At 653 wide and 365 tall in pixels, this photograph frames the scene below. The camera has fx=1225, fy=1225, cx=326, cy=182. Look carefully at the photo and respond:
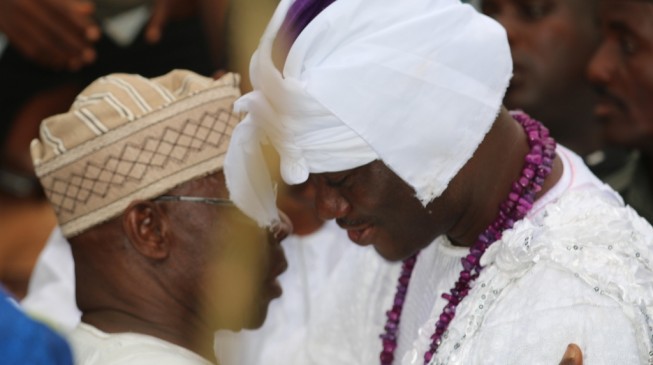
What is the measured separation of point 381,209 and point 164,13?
309 cm

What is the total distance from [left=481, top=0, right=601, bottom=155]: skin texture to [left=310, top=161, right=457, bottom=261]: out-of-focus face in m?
2.33

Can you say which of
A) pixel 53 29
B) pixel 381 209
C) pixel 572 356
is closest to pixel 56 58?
pixel 53 29

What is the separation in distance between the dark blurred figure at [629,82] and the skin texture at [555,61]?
0.47 metres

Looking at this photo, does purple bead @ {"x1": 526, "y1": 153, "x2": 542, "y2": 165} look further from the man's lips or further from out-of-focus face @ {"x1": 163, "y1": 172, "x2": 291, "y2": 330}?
out-of-focus face @ {"x1": 163, "y1": 172, "x2": 291, "y2": 330}

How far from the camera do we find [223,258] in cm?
367

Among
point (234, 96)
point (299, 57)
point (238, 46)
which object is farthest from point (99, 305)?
point (238, 46)

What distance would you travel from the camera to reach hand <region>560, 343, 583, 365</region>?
288 cm

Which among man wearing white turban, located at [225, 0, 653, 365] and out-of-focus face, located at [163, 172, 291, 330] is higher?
man wearing white turban, located at [225, 0, 653, 365]

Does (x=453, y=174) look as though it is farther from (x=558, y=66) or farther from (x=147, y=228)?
(x=558, y=66)

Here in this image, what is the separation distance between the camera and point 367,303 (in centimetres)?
397

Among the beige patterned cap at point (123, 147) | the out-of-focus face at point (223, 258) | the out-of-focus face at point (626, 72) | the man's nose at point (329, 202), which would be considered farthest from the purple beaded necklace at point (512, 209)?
the out-of-focus face at point (626, 72)

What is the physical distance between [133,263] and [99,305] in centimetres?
16

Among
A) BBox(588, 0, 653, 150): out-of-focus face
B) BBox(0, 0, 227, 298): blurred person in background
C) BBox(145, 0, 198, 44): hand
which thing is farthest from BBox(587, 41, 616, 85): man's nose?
BBox(145, 0, 198, 44): hand

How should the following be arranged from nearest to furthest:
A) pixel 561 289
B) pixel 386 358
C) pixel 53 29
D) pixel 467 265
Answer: pixel 561 289 → pixel 467 265 → pixel 386 358 → pixel 53 29
